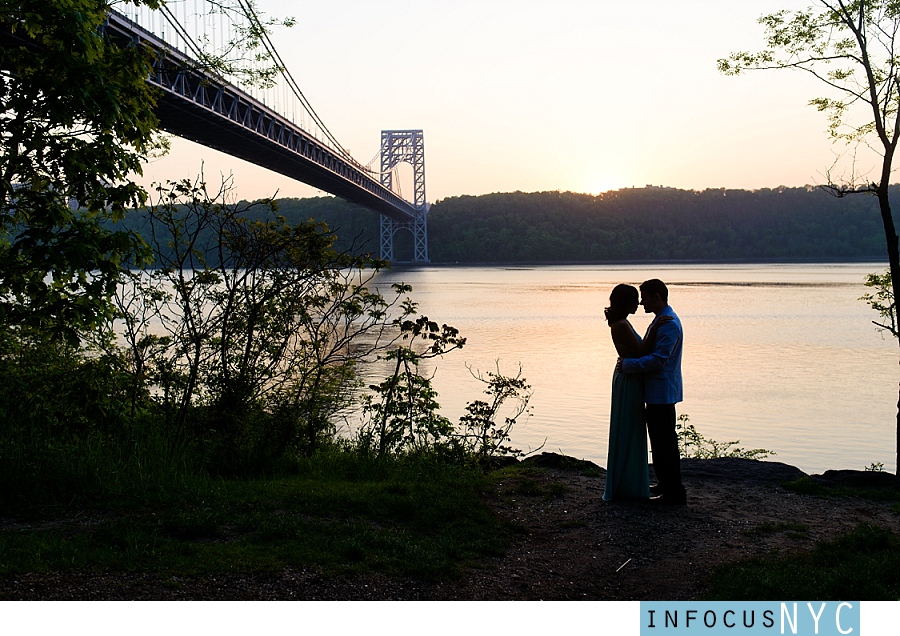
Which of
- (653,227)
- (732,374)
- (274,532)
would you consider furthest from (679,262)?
(274,532)

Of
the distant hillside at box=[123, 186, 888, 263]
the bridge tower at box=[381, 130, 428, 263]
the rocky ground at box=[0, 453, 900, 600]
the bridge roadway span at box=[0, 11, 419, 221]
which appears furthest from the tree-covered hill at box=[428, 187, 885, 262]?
the rocky ground at box=[0, 453, 900, 600]

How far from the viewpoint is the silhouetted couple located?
4.87 metres

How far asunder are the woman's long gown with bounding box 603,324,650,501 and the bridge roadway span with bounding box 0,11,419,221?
10.2 m

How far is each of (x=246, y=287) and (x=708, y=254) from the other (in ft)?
322

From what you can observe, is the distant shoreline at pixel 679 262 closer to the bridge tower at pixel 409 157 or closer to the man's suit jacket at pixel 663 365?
the bridge tower at pixel 409 157

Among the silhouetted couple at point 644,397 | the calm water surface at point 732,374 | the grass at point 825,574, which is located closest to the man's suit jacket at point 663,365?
the silhouetted couple at point 644,397

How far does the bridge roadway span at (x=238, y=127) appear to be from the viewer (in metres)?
18.7

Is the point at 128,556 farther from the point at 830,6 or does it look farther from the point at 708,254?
the point at 708,254

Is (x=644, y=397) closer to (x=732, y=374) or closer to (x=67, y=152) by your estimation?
(x=67, y=152)

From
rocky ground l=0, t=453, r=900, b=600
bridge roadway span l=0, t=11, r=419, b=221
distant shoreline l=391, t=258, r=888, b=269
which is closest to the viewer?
rocky ground l=0, t=453, r=900, b=600

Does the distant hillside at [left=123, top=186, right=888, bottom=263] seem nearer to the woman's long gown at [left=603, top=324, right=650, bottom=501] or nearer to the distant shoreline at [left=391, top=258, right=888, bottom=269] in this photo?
the distant shoreline at [left=391, top=258, right=888, bottom=269]

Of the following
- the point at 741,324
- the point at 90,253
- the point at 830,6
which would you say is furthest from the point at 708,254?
the point at 90,253

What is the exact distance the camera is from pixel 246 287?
235 inches

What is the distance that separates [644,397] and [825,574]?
1.66 m
